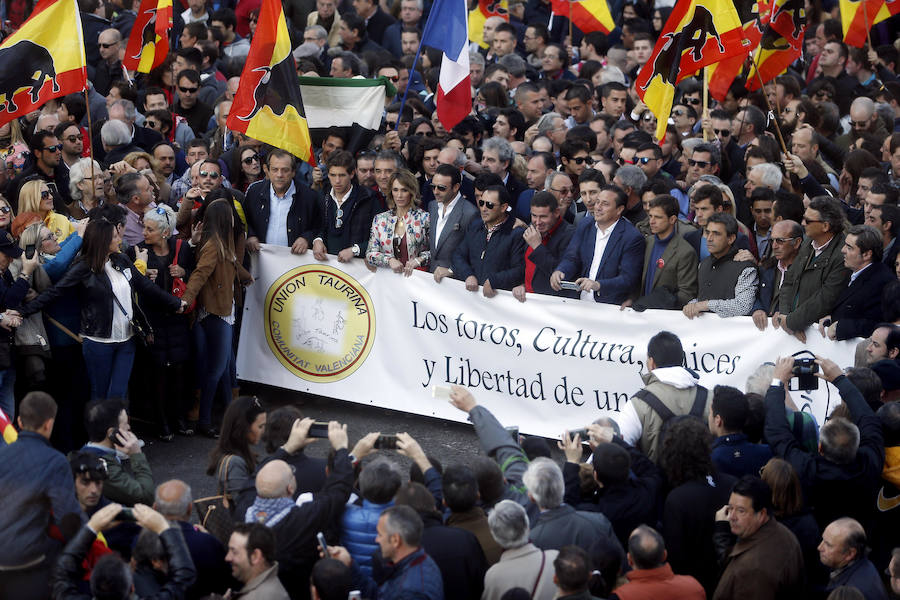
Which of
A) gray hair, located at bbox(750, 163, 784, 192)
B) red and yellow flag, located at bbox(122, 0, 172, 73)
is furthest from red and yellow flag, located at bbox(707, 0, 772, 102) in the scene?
red and yellow flag, located at bbox(122, 0, 172, 73)

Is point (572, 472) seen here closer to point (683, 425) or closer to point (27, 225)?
point (683, 425)

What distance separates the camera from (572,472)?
682cm

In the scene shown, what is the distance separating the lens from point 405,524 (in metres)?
5.87

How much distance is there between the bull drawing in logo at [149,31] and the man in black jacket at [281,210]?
113 inches

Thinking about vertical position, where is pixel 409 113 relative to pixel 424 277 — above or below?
above

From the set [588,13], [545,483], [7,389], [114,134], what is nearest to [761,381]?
[545,483]

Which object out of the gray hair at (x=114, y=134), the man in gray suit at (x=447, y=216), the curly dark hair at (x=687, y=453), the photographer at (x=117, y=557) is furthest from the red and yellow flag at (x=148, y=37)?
the curly dark hair at (x=687, y=453)

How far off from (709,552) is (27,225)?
5.68 meters

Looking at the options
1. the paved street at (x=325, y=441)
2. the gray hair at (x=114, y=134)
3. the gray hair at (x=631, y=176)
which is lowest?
the paved street at (x=325, y=441)

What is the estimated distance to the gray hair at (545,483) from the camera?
20.7 ft

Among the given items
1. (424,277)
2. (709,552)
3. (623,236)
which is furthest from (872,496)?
(424,277)

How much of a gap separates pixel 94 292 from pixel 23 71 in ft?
6.92

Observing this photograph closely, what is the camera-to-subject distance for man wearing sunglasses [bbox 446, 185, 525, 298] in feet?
34.1

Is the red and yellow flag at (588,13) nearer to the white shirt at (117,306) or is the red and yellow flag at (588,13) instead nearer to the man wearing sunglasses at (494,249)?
the man wearing sunglasses at (494,249)
